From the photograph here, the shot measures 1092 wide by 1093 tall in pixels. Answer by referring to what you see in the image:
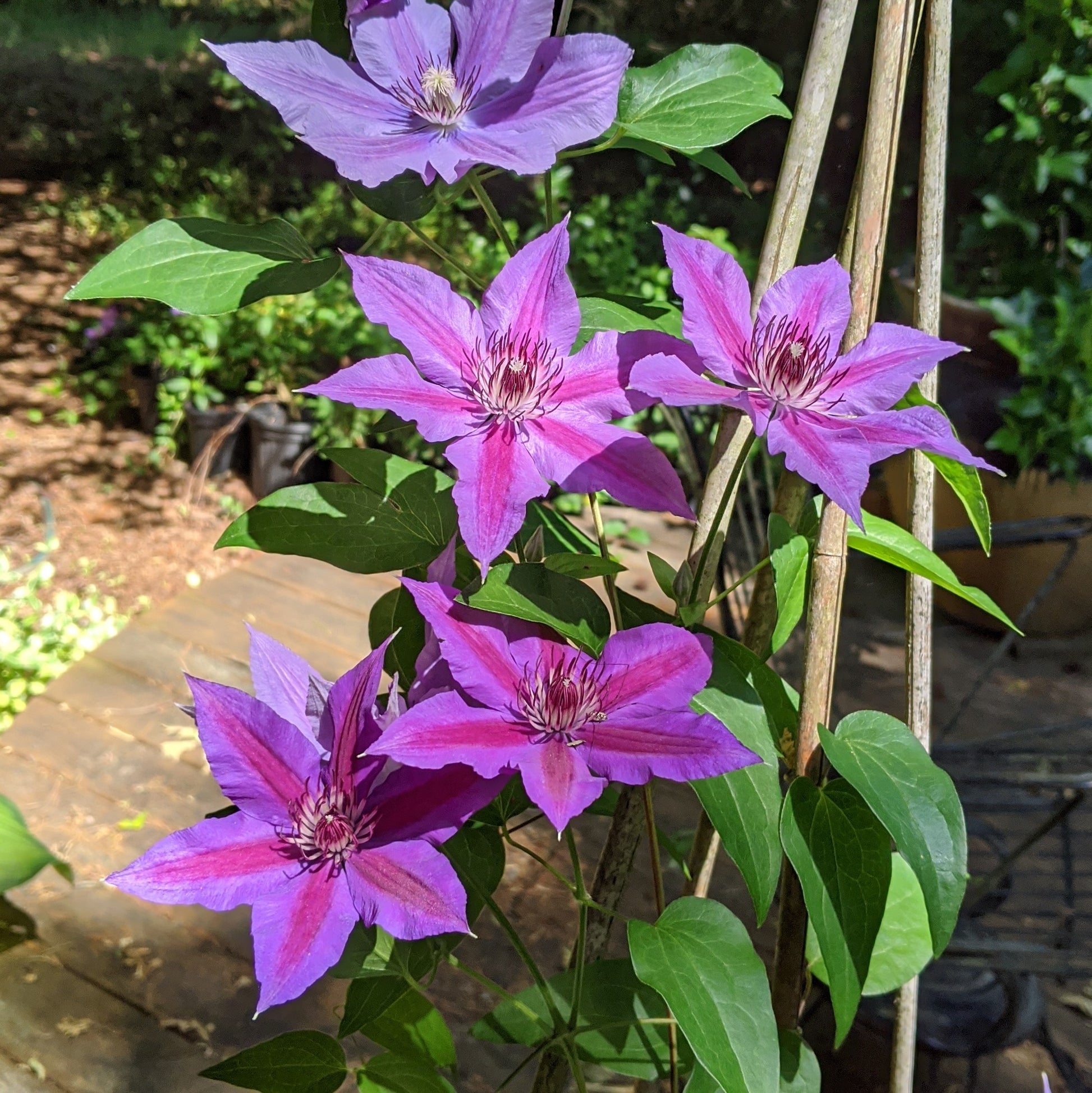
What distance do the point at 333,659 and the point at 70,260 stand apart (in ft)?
10.8

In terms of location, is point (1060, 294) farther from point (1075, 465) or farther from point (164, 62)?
point (164, 62)

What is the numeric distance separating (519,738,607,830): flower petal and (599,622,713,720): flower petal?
1.3 inches

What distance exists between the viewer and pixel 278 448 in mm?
3090

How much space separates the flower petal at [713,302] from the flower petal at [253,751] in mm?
258

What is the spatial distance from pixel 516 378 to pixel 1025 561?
2.46 m

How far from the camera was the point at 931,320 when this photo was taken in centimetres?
61

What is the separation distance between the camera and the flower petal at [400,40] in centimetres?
49

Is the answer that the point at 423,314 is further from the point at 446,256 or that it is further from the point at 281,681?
the point at 281,681

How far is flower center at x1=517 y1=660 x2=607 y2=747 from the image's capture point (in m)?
0.46

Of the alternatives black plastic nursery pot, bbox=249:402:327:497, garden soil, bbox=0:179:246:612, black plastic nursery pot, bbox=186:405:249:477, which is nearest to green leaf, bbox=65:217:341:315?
garden soil, bbox=0:179:246:612

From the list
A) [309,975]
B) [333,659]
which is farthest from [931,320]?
[333,659]

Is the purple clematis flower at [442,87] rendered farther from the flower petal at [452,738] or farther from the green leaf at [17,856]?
the green leaf at [17,856]

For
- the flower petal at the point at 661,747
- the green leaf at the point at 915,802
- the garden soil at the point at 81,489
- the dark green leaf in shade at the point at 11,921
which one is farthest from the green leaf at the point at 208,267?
the garden soil at the point at 81,489

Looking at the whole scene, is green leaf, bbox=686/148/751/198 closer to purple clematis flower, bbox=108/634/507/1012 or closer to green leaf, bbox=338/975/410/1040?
purple clematis flower, bbox=108/634/507/1012
